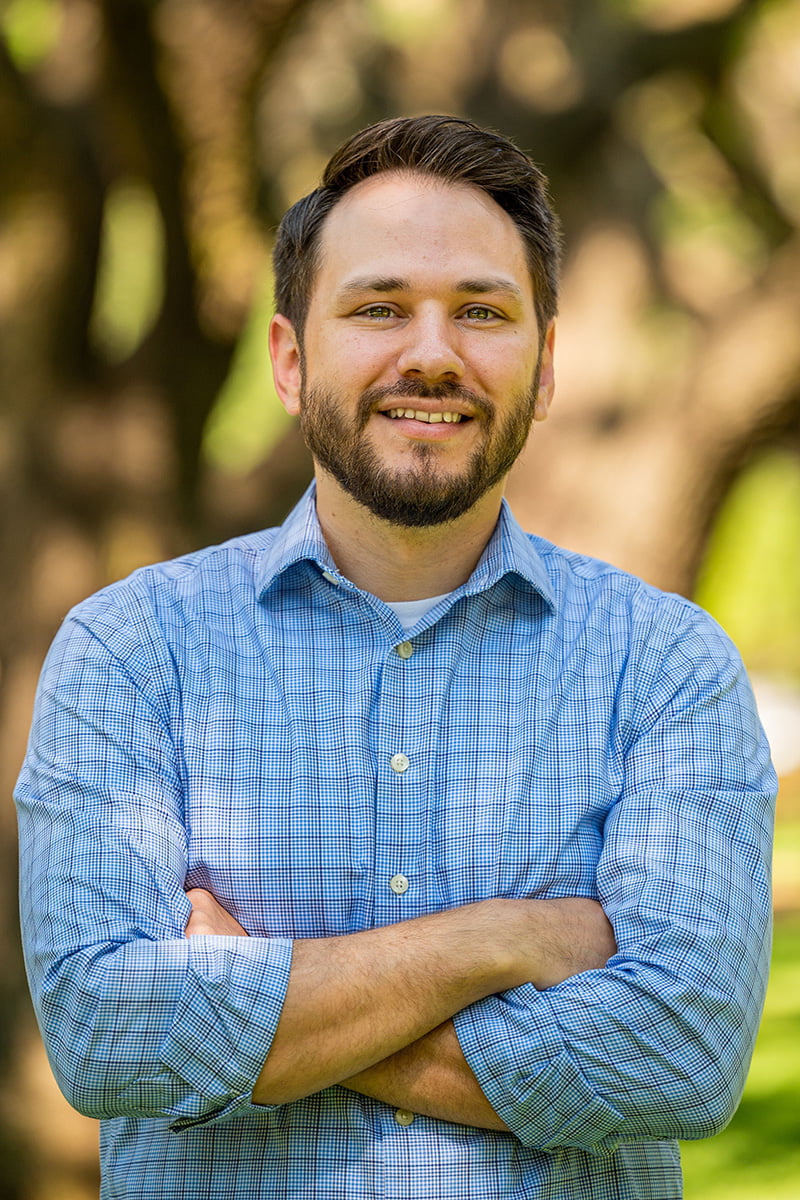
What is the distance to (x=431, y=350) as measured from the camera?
2322 mm

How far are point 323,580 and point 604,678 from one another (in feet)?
1.71

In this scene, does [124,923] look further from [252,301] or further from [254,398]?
[254,398]

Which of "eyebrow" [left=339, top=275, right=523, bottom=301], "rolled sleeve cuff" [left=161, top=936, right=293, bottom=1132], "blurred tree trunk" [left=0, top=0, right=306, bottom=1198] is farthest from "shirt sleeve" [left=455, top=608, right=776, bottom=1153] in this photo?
"blurred tree trunk" [left=0, top=0, right=306, bottom=1198]

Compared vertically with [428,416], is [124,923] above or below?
below

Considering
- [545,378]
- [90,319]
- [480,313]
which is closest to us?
[480,313]

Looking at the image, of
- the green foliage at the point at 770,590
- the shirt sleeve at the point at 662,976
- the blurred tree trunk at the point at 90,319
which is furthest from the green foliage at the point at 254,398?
the green foliage at the point at 770,590

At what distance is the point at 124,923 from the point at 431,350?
105cm

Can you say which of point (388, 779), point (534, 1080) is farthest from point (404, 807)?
point (534, 1080)

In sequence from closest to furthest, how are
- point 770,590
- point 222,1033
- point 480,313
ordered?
point 222,1033 < point 480,313 < point 770,590

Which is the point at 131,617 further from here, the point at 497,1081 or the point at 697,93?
the point at 697,93

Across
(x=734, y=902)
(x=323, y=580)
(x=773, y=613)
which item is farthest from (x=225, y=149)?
(x=773, y=613)

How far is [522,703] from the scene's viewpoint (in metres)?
2.33

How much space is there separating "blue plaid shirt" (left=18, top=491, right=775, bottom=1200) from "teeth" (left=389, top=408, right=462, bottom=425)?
0.85ft

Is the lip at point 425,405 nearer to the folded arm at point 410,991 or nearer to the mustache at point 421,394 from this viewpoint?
the mustache at point 421,394
